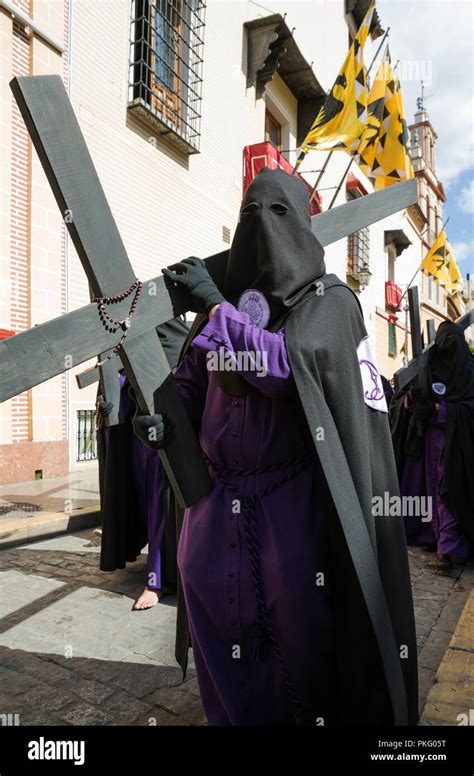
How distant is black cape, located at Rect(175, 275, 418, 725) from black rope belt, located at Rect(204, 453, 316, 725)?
160 millimetres

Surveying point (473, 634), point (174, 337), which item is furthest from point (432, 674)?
point (174, 337)

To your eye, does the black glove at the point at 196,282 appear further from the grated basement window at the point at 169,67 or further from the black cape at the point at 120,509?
the grated basement window at the point at 169,67

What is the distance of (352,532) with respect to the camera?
1.63 metres

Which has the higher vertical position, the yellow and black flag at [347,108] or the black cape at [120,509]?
the yellow and black flag at [347,108]

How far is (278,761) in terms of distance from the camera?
1740 mm

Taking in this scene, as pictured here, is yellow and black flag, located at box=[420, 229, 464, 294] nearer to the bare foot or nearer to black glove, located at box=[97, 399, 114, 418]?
black glove, located at box=[97, 399, 114, 418]

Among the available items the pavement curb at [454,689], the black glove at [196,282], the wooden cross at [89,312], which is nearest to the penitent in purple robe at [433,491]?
the pavement curb at [454,689]

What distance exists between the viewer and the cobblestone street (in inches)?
97.1

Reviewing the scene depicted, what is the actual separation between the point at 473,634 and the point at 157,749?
1816mm

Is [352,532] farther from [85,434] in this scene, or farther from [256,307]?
[85,434]

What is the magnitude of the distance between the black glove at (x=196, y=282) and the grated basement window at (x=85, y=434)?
7623 mm

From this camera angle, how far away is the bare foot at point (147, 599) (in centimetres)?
366

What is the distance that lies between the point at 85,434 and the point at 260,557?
7.87m

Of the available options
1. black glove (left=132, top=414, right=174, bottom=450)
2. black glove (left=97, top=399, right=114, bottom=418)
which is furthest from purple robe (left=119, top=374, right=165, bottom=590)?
black glove (left=132, top=414, right=174, bottom=450)
